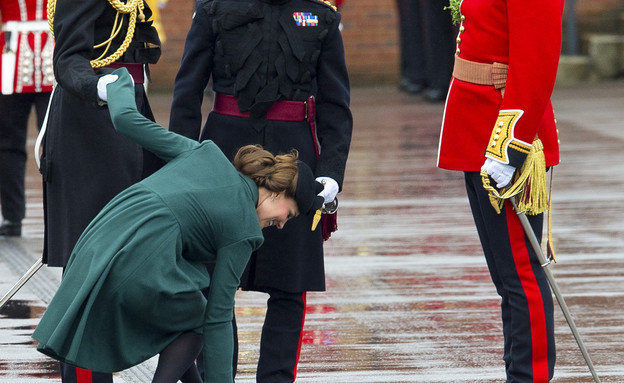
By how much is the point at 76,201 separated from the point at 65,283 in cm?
48

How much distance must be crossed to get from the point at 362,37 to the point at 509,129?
1060 centimetres

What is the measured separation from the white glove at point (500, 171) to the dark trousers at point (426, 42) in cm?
752

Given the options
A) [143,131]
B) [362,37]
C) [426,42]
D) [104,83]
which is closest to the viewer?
[143,131]

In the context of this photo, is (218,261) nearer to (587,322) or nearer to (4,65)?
(587,322)

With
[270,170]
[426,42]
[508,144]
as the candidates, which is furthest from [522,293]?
[426,42]

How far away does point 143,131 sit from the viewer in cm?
296

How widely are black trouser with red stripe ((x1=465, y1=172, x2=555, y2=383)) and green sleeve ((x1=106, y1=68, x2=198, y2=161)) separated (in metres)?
0.89

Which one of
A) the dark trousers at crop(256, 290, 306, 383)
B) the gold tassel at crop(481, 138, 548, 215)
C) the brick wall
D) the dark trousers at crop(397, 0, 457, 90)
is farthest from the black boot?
the brick wall

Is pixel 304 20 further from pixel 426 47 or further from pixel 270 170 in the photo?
pixel 426 47

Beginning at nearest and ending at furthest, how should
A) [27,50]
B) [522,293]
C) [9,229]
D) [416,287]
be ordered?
[522,293]
[416,287]
[27,50]
[9,229]

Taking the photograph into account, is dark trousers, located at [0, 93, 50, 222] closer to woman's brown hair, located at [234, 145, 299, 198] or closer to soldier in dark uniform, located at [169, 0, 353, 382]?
soldier in dark uniform, located at [169, 0, 353, 382]

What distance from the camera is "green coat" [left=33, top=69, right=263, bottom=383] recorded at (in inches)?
111

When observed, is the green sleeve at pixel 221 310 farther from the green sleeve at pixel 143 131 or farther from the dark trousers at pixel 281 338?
the dark trousers at pixel 281 338

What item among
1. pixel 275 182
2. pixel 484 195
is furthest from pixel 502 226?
pixel 275 182
